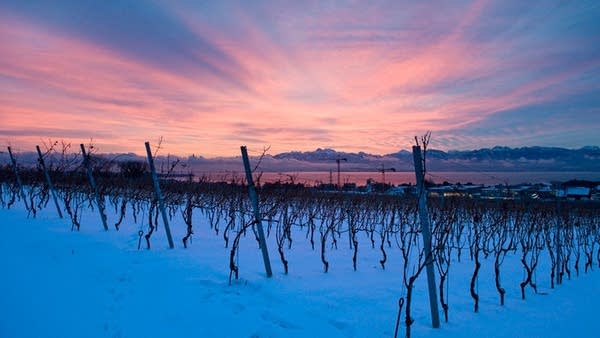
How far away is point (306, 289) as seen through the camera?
362 centimetres

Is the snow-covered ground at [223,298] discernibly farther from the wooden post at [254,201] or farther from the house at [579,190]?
the house at [579,190]

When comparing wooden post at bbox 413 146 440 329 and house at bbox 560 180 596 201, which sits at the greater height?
wooden post at bbox 413 146 440 329

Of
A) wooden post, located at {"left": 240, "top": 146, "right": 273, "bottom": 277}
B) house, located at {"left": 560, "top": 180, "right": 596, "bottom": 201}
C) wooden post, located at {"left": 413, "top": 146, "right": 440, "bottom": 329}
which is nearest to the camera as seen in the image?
wooden post, located at {"left": 413, "top": 146, "right": 440, "bottom": 329}

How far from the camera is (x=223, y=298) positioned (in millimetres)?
3205

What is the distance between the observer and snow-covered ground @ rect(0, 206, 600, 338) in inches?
107

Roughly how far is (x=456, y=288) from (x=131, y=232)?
5490mm

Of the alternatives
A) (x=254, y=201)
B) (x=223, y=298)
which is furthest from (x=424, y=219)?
(x=223, y=298)

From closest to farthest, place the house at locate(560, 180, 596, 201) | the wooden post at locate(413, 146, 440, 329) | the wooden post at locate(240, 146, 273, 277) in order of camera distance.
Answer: the wooden post at locate(413, 146, 440, 329) < the wooden post at locate(240, 146, 273, 277) < the house at locate(560, 180, 596, 201)

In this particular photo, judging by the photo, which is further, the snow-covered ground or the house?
the house

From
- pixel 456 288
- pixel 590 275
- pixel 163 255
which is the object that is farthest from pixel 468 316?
pixel 590 275

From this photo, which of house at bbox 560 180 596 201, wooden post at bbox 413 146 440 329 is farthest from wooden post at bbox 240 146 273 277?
house at bbox 560 180 596 201

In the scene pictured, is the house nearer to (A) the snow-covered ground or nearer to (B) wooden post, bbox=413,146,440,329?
(A) the snow-covered ground

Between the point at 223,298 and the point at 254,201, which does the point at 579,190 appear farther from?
the point at 223,298

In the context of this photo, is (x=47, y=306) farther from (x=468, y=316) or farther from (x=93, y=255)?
(x=468, y=316)
